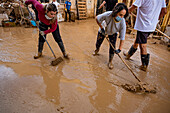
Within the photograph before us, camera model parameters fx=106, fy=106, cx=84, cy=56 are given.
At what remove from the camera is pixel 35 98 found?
5.48 ft

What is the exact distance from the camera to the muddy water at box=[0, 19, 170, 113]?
1.59 metres

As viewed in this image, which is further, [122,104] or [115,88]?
[115,88]

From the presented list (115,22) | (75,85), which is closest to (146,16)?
(115,22)

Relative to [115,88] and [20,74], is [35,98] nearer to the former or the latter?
[20,74]

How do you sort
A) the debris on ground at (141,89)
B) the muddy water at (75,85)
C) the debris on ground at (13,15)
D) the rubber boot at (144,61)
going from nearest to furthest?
1. the muddy water at (75,85)
2. the debris on ground at (141,89)
3. the rubber boot at (144,61)
4. the debris on ground at (13,15)

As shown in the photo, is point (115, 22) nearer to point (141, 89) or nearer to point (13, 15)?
point (141, 89)

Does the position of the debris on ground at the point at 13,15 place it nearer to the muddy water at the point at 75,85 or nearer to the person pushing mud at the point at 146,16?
the muddy water at the point at 75,85

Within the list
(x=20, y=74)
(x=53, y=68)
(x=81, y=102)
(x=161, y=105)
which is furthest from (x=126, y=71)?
(x=20, y=74)

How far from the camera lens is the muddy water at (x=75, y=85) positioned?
5.21ft

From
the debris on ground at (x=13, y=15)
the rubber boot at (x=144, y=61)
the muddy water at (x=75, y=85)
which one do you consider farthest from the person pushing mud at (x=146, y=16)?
the debris on ground at (x=13, y=15)

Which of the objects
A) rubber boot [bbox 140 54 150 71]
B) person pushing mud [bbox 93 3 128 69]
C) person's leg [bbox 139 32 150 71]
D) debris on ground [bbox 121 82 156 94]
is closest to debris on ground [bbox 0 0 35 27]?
person pushing mud [bbox 93 3 128 69]

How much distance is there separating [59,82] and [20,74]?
86 cm

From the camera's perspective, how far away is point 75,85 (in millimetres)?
1988

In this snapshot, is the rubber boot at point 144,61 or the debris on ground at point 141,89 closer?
the debris on ground at point 141,89
